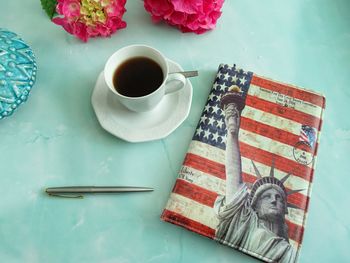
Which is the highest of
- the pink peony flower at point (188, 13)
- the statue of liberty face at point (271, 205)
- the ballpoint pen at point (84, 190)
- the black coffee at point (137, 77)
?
the pink peony flower at point (188, 13)

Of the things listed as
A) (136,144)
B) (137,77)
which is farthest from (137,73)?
(136,144)

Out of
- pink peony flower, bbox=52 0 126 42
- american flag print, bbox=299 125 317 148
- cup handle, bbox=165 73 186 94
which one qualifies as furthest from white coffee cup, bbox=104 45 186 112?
american flag print, bbox=299 125 317 148

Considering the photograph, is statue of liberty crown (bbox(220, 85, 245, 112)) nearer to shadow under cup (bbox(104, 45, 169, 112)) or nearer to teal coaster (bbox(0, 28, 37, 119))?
shadow under cup (bbox(104, 45, 169, 112))

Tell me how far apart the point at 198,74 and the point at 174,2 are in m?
0.14

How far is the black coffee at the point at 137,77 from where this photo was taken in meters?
0.56

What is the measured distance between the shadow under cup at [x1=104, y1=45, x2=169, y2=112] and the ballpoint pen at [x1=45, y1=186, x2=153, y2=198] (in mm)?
135

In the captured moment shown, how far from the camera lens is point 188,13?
2.05ft

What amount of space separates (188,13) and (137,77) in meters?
0.17

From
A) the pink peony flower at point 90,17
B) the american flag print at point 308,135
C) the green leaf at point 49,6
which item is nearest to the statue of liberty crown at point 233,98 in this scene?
the american flag print at point 308,135

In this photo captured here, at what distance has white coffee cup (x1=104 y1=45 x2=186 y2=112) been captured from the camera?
1.76 feet

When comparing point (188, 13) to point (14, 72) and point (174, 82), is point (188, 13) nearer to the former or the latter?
point (174, 82)

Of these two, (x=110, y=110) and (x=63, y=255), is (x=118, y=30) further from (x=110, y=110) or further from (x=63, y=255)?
(x=63, y=255)

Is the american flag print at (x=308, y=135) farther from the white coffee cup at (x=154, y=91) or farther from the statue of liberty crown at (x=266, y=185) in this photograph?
the white coffee cup at (x=154, y=91)

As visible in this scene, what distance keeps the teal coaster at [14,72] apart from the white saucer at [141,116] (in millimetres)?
121
